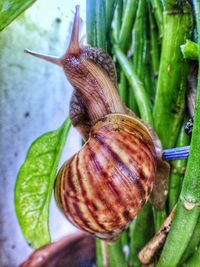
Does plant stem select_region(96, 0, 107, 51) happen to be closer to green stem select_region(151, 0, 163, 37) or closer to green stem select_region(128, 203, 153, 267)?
green stem select_region(151, 0, 163, 37)

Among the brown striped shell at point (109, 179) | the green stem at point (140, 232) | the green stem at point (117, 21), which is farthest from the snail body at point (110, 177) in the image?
the green stem at point (117, 21)

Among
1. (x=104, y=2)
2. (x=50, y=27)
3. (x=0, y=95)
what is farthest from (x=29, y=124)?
(x=104, y=2)

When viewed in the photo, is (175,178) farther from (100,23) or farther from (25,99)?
(25,99)

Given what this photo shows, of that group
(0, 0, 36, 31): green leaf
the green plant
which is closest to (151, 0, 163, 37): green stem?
the green plant

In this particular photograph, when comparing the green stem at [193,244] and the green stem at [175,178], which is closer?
the green stem at [193,244]

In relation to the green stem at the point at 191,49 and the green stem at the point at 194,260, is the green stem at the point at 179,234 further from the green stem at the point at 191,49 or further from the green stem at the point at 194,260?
the green stem at the point at 191,49

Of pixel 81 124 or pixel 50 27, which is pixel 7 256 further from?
pixel 50 27
